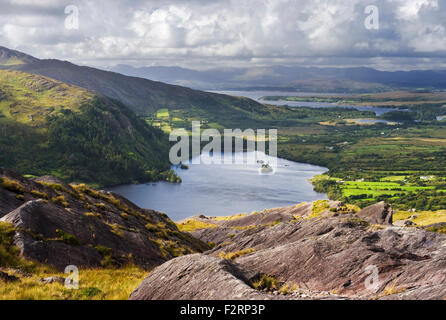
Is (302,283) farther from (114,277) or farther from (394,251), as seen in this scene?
(114,277)

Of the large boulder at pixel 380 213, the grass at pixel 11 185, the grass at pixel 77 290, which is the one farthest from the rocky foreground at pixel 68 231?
the large boulder at pixel 380 213

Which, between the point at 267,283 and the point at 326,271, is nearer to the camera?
the point at 267,283

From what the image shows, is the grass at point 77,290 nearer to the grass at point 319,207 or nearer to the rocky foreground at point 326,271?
the rocky foreground at point 326,271

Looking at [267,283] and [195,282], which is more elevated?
[195,282]

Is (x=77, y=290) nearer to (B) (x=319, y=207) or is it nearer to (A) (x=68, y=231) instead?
(A) (x=68, y=231)

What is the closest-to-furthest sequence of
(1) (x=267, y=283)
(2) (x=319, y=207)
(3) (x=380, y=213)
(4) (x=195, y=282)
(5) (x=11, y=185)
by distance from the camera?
(4) (x=195, y=282) → (1) (x=267, y=283) → (5) (x=11, y=185) → (3) (x=380, y=213) → (2) (x=319, y=207)

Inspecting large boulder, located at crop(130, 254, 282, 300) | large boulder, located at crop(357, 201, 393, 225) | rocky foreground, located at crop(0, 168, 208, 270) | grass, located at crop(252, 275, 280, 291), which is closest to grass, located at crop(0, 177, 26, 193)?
rocky foreground, located at crop(0, 168, 208, 270)

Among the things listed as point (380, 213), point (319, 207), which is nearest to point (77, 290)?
point (380, 213)

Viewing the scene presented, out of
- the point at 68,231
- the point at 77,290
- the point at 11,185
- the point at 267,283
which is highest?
the point at 11,185

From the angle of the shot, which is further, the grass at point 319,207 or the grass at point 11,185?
the grass at point 319,207
